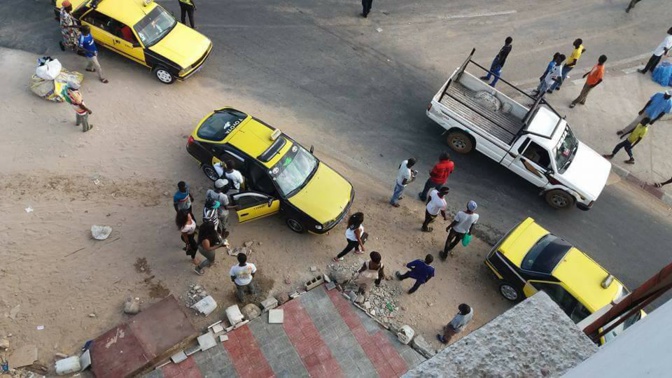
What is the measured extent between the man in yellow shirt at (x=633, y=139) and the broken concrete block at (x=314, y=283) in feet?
30.5

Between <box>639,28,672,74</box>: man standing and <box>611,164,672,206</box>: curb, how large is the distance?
4922 mm

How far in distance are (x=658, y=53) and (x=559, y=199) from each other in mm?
7622

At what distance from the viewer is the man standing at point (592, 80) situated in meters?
13.7

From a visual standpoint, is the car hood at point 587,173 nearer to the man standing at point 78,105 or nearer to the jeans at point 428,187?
the jeans at point 428,187

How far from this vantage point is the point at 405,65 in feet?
48.8

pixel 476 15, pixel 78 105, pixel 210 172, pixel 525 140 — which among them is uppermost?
pixel 476 15

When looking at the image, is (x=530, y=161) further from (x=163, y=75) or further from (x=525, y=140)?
(x=163, y=75)

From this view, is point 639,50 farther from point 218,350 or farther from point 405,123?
point 218,350

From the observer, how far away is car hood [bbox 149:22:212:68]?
1246cm

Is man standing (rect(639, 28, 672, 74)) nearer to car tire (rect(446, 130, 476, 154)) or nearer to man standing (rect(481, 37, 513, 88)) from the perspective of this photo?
man standing (rect(481, 37, 513, 88))

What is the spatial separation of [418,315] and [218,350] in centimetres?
401

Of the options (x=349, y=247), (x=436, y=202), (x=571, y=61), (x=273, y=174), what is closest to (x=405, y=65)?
(x=571, y=61)

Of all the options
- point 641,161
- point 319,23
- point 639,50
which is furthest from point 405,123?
point 639,50

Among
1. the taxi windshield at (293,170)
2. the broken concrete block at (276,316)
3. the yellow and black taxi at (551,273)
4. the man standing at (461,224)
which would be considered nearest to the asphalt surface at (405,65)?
the yellow and black taxi at (551,273)
